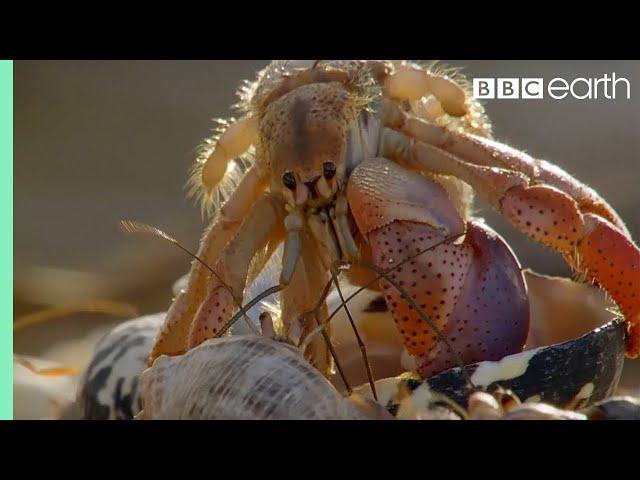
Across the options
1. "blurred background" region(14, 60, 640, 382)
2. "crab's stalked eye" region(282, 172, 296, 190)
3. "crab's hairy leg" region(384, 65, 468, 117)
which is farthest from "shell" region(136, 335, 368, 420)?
"blurred background" region(14, 60, 640, 382)

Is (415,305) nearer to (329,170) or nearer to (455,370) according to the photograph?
(455,370)

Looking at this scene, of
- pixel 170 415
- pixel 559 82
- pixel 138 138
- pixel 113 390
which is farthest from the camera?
pixel 138 138

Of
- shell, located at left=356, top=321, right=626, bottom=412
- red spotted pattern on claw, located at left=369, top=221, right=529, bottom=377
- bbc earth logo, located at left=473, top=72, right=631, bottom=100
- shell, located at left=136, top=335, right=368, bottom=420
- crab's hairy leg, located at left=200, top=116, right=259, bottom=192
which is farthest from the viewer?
Answer: bbc earth logo, located at left=473, top=72, right=631, bottom=100

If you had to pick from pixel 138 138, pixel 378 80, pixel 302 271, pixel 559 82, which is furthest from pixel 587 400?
pixel 138 138


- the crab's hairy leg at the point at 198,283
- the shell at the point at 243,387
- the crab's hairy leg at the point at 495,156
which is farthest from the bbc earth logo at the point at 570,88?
the shell at the point at 243,387

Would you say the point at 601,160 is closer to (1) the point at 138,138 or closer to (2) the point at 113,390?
(1) the point at 138,138

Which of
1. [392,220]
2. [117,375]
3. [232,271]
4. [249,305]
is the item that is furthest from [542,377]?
[117,375]

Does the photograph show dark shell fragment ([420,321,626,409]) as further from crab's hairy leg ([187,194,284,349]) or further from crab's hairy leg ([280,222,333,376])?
crab's hairy leg ([187,194,284,349])
